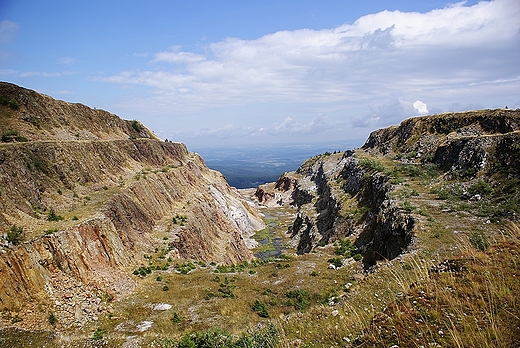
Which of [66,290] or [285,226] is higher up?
[66,290]

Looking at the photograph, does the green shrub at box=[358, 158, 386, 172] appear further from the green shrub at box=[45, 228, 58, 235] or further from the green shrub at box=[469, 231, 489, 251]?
the green shrub at box=[45, 228, 58, 235]

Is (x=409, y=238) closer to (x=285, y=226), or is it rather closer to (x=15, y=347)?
(x=15, y=347)

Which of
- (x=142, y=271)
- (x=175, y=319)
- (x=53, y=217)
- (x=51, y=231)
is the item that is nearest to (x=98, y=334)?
(x=175, y=319)

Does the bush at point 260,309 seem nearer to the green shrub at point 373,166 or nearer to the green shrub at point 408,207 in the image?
the green shrub at point 408,207

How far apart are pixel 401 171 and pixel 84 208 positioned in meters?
42.8

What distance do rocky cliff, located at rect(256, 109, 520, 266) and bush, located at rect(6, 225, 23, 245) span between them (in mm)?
24466

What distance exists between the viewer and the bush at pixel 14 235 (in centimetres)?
1842

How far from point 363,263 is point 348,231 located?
552 inches

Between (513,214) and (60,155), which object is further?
(60,155)

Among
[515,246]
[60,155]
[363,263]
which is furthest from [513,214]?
[60,155]

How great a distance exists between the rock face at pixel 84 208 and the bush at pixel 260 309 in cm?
980

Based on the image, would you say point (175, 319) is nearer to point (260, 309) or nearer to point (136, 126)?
point (260, 309)

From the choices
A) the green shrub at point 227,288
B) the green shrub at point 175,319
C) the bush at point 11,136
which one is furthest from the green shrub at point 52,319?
the bush at point 11,136

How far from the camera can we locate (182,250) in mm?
35375
